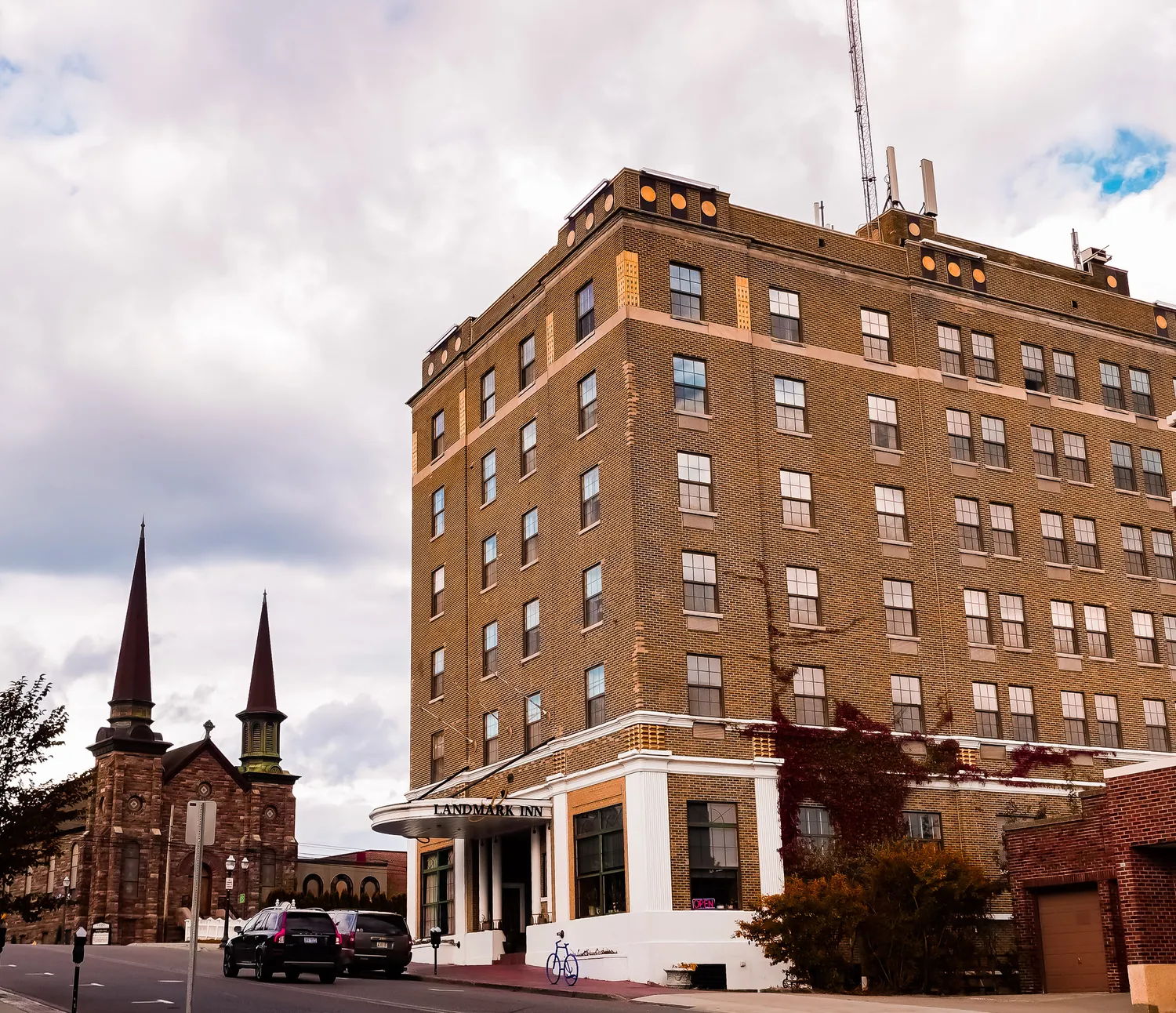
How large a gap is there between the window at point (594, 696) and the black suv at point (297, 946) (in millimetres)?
10016

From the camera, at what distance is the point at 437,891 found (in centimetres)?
4931

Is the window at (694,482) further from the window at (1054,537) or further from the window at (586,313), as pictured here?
the window at (1054,537)

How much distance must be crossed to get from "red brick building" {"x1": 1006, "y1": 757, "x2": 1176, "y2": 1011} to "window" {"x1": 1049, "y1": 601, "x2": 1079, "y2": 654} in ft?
37.5

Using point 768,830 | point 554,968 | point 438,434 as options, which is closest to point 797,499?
point 768,830

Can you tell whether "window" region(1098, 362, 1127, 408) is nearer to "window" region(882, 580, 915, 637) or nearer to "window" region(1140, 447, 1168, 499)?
"window" region(1140, 447, 1168, 499)

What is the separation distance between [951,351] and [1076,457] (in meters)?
5.79

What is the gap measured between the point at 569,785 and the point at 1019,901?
1251cm

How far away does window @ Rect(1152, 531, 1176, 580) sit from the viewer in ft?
163

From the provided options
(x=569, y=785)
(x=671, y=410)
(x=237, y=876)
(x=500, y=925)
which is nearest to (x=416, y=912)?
(x=500, y=925)

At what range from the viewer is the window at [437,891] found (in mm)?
48156

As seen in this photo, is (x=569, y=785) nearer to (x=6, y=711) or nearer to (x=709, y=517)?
(x=709, y=517)

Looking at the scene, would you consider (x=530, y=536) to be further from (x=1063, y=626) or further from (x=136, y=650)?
(x=136, y=650)

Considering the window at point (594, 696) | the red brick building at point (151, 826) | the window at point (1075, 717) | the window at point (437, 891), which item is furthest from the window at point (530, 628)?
the red brick building at point (151, 826)

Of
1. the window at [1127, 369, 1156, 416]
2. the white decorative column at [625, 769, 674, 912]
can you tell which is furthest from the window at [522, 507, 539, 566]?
the window at [1127, 369, 1156, 416]
